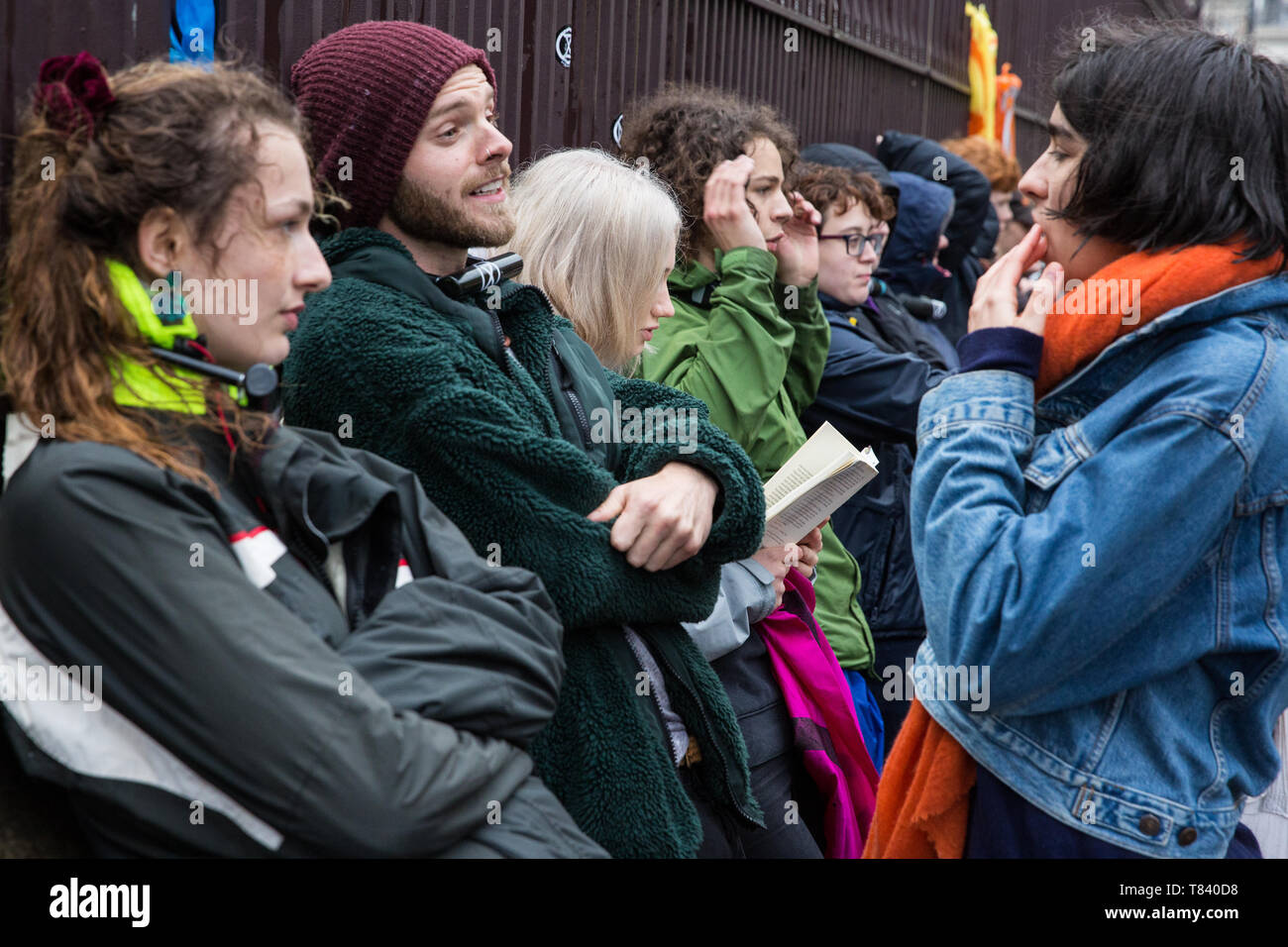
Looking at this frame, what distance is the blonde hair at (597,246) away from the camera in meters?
3.05

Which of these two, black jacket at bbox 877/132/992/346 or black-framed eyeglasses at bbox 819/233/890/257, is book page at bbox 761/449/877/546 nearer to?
black-framed eyeglasses at bbox 819/233/890/257

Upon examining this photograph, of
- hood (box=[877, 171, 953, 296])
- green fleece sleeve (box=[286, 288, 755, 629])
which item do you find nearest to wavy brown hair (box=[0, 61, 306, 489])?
green fleece sleeve (box=[286, 288, 755, 629])

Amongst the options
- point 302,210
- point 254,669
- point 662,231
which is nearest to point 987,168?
point 662,231

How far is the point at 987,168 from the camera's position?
7.37 m

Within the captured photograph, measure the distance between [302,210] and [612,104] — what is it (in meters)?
2.94

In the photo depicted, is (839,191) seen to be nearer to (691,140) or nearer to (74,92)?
(691,140)

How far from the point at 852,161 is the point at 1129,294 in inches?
146

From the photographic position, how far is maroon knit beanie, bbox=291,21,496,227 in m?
2.54

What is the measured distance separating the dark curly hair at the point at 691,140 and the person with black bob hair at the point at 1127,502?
184 centimetres

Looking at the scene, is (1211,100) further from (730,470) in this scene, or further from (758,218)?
(758,218)

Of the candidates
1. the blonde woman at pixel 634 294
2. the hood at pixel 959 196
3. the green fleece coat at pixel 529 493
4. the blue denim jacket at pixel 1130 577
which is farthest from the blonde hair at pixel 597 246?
the hood at pixel 959 196

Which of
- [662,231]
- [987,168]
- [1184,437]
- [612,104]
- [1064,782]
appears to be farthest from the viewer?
[987,168]

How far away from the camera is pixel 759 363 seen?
357 cm

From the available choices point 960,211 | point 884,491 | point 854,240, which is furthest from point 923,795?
point 960,211
